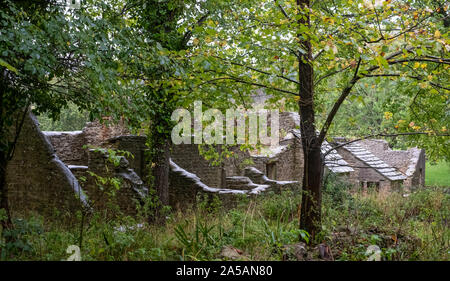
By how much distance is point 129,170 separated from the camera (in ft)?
38.1

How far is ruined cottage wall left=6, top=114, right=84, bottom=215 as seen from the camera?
11109 mm

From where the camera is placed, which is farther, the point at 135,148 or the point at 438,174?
the point at 438,174

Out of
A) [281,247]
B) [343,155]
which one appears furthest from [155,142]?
[343,155]

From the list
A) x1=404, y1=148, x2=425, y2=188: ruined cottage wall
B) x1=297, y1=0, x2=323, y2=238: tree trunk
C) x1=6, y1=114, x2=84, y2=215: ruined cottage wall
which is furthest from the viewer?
x1=404, y1=148, x2=425, y2=188: ruined cottage wall

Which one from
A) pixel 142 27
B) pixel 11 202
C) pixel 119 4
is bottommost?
pixel 11 202

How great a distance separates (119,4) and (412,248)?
858 centimetres

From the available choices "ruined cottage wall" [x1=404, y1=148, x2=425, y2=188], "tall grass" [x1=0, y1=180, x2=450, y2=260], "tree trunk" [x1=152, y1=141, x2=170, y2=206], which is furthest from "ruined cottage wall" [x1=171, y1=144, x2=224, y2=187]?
"ruined cottage wall" [x1=404, y1=148, x2=425, y2=188]

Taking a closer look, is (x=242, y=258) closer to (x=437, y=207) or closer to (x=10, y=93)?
(x=10, y=93)

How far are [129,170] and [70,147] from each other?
6468 mm

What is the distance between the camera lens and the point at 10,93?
220 inches

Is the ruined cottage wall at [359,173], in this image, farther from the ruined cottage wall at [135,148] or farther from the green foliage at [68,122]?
the green foliage at [68,122]

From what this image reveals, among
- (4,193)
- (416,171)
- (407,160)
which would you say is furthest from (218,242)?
(407,160)

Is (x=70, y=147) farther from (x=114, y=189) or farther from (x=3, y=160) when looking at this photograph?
(x=3, y=160)

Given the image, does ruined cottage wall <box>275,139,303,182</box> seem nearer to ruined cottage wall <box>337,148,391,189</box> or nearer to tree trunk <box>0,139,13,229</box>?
ruined cottage wall <box>337,148,391,189</box>
